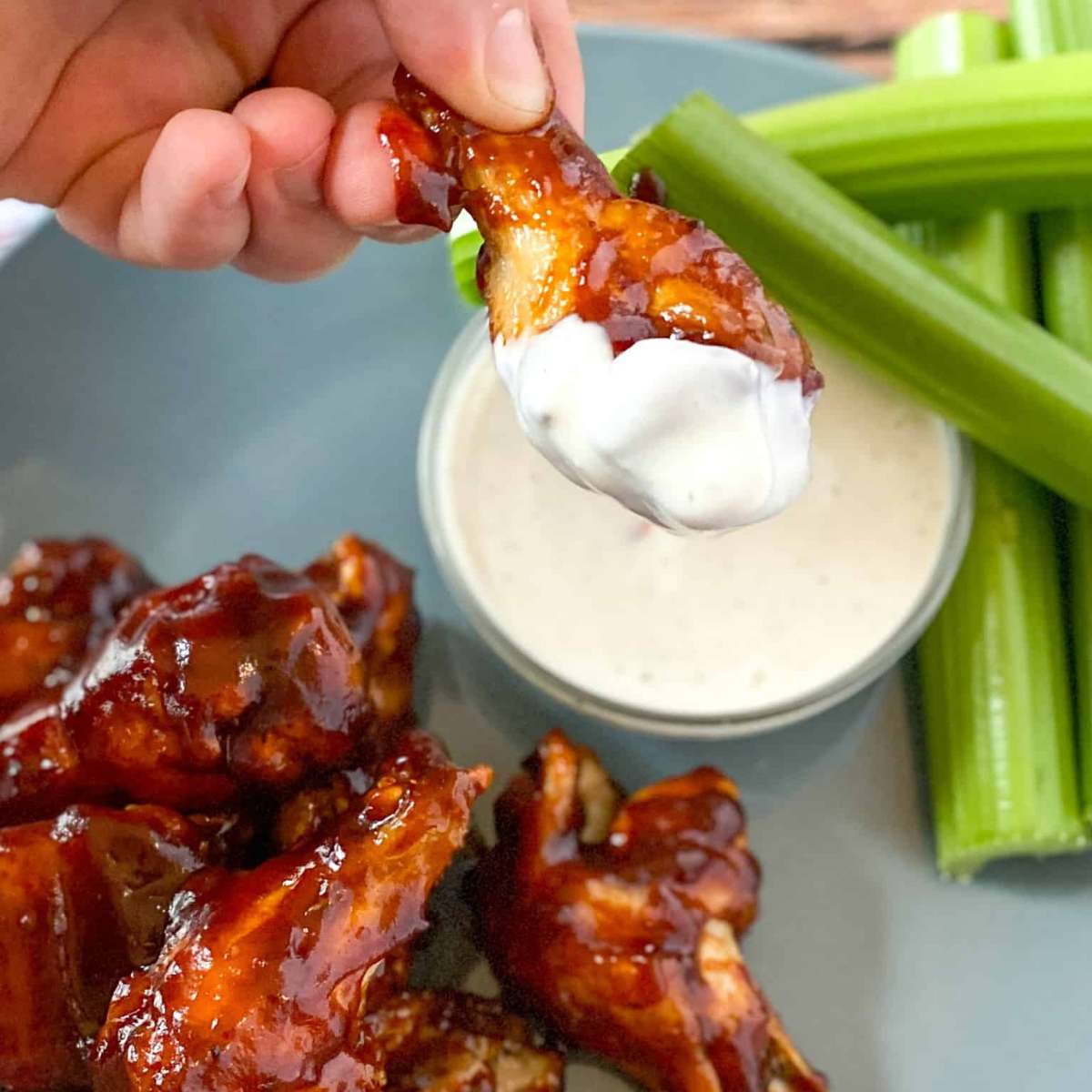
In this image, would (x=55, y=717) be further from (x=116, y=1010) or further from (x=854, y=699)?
(x=854, y=699)

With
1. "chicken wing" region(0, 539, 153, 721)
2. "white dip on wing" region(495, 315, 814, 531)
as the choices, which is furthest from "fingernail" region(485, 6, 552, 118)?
"chicken wing" region(0, 539, 153, 721)

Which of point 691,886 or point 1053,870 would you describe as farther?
point 1053,870

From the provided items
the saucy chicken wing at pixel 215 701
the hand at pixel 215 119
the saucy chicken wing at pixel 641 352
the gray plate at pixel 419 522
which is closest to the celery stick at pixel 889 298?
the hand at pixel 215 119

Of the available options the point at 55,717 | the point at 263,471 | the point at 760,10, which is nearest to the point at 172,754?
the point at 55,717

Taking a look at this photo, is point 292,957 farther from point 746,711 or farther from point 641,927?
point 746,711

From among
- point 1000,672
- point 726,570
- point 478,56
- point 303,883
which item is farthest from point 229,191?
point 1000,672

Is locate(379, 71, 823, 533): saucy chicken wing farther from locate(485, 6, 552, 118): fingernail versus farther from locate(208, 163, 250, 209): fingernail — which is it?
locate(208, 163, 250, 209): fingernail

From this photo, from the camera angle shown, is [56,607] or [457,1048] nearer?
[457,1048]
